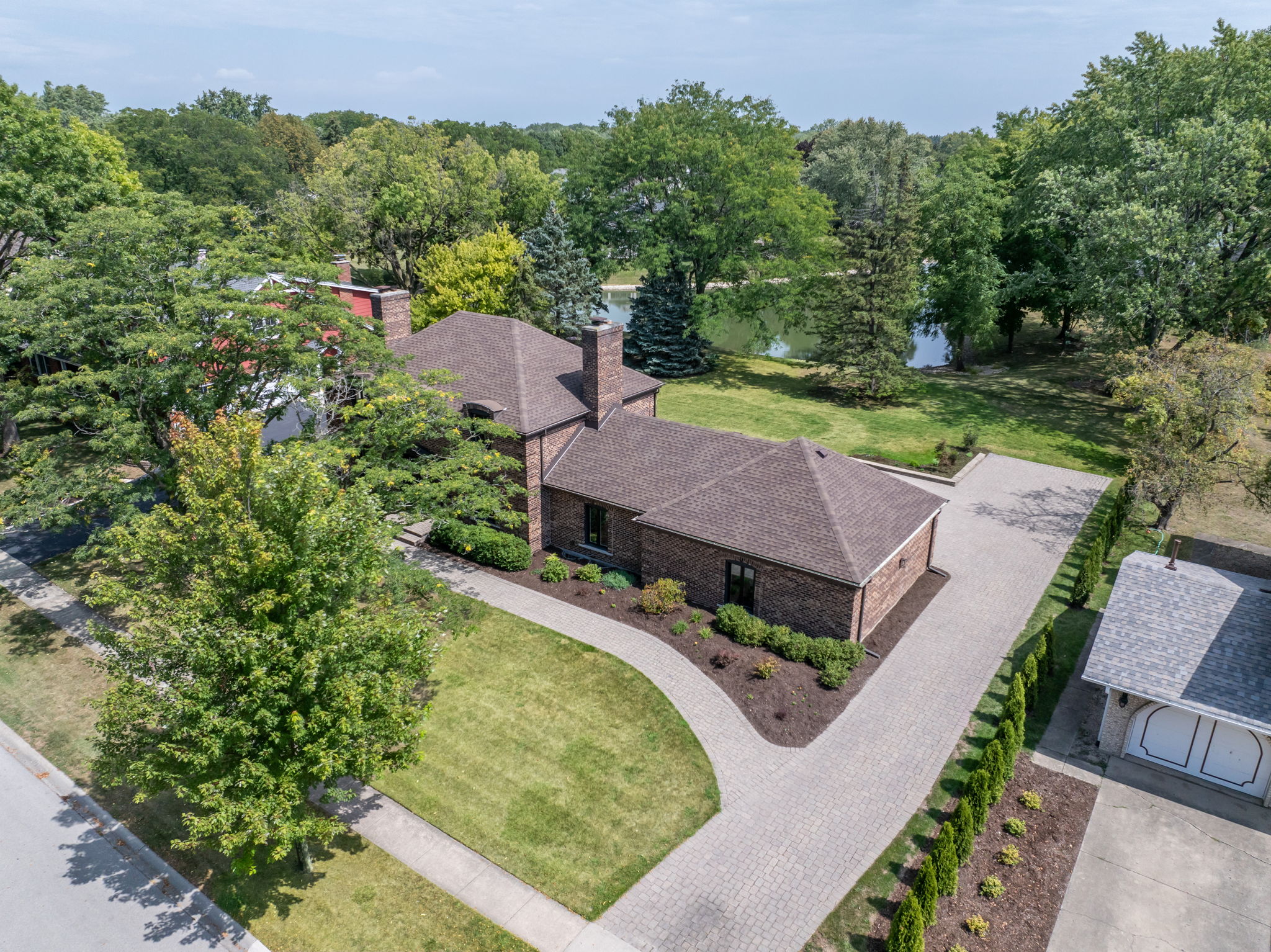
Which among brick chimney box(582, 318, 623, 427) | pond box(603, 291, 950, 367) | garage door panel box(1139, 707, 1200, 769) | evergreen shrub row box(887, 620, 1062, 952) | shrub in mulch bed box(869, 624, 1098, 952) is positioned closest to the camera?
evergreen shrub row box(887, 620, 1062, 952)

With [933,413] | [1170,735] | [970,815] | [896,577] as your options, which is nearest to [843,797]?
[970,815]

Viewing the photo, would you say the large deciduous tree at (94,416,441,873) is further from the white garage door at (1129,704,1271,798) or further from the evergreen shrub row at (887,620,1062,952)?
the white garage door at (1129,704,1271,798)

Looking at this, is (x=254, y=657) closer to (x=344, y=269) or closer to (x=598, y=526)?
(x=598, y=526)

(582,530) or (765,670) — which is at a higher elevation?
(582,530)

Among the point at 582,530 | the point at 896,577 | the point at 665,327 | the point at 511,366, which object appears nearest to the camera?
the point at 896,577

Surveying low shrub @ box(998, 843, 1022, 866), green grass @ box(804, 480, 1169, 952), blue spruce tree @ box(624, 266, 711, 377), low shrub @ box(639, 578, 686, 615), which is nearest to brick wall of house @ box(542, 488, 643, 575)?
low shrub @ box(639, 578, 686, 615)

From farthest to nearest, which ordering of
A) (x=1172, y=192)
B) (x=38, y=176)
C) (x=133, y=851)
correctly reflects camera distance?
(x=1172, y=192), (x=38, y=176), (x=133, y=851)
